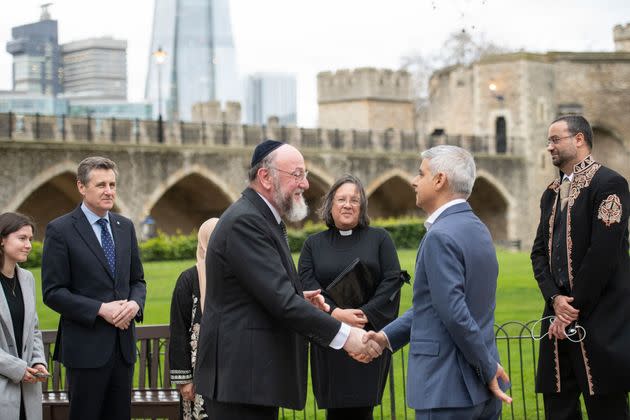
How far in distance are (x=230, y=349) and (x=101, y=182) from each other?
179 cm

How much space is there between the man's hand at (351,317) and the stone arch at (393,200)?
33.7 m

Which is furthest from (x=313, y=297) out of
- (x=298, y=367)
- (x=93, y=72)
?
(x=93, y=72)

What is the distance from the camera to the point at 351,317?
18.7ft

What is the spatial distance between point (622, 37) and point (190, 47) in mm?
71518

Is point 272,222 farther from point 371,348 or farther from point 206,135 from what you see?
point 206,135

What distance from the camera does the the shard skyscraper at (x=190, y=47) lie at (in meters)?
111

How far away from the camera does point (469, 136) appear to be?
40281mm

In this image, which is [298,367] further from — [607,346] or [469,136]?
[469,136]

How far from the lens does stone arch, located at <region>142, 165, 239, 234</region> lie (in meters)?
34.6

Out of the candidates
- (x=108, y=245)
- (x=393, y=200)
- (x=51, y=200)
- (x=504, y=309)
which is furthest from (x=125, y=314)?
(x=393, y=200)

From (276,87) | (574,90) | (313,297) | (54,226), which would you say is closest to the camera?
(313,297)

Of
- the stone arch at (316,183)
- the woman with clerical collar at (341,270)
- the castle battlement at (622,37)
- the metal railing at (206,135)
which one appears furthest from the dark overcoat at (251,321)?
the castle battlement at (622,37)

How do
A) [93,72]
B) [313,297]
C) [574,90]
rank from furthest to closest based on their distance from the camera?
[93,72]
[574,90]
[313,297]

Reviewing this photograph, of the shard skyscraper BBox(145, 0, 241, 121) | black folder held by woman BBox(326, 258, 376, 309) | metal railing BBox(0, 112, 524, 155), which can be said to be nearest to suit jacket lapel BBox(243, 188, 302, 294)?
black folder held by woman BBox(326, 258, 376, 309)
